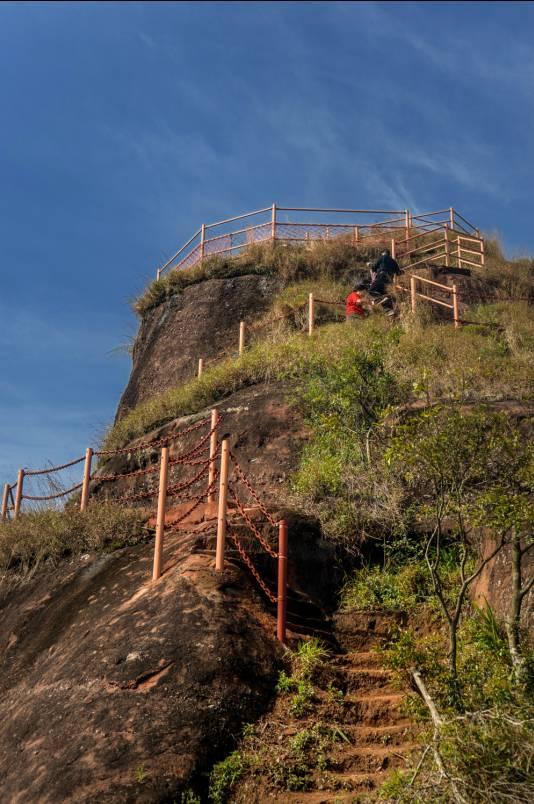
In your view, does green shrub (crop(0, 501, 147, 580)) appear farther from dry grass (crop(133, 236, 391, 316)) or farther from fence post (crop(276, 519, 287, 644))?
dry grass (crop(133, 236, 391, 316))

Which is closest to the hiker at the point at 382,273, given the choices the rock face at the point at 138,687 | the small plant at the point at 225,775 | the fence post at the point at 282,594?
the rock face at the point at 138,687

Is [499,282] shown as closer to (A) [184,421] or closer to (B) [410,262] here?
(B) [410,262]

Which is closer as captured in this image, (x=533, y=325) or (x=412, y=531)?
(x=412, y=531)

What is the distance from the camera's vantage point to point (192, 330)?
2334 cm

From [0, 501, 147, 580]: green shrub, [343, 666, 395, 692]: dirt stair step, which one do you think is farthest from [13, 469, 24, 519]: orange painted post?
[343, 666, 395, 692]: dirt stair step

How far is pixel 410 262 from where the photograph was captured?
82.9 ft

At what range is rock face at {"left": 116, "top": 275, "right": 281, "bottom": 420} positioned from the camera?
894 inches

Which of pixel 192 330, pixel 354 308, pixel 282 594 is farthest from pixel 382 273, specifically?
pixel 282 594

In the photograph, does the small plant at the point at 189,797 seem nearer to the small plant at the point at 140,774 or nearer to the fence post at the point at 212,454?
the small plant at the point at 140,774

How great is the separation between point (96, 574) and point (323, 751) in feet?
14.9

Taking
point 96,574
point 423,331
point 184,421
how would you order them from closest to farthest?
point 96,574, point 184,421, point 423,331

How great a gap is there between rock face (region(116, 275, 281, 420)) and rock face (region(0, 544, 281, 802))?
40.7 feet

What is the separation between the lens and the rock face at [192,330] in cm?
2270

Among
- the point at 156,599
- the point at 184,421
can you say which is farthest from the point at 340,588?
the point at 184,421
